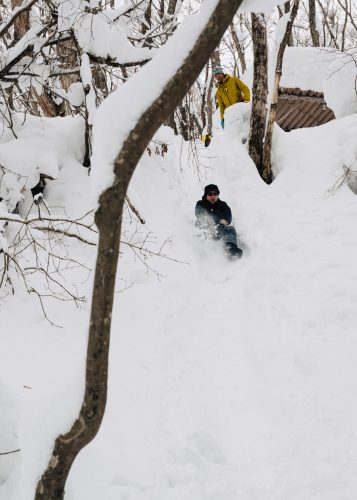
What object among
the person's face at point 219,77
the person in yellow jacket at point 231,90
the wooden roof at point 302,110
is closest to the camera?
the person's face at point 219,77

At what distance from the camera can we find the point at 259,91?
7.57 m

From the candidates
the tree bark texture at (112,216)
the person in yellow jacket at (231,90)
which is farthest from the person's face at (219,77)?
the tree bark texture at (112,216)

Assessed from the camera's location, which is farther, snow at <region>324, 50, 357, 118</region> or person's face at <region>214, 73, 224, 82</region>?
person's face at <region>214, 73, 224, 82</region>

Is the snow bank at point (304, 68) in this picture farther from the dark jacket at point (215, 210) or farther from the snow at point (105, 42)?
the snow at point (105, 42)

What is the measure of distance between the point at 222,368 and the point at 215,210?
10.0 feet

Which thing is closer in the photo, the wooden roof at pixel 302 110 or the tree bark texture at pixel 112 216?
the tree bark texture at pixel 112 216

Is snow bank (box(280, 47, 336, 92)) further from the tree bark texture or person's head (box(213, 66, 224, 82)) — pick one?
the tree bark texture

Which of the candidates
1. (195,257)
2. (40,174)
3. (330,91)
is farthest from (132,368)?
(330,91)

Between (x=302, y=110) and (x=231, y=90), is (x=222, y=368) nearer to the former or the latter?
(x=231, y=90)

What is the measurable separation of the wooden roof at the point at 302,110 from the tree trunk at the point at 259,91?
3657mm

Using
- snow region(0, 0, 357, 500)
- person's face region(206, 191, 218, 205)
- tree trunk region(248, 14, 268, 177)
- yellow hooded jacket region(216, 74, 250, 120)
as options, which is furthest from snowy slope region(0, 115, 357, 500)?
yellow hooded jacket region(216, 74, 250, 120)

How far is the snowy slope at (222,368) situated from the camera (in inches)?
122

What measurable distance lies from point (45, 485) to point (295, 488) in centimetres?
185

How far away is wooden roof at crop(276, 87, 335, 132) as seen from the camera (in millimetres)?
10992
